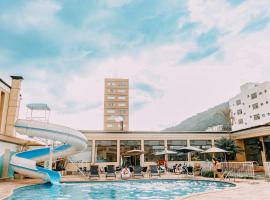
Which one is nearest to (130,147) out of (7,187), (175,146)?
(175,146)

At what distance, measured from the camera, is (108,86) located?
240 ft

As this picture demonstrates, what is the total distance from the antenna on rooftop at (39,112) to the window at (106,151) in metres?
7.64

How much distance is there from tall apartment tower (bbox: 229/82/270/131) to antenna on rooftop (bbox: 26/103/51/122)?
40.4 m

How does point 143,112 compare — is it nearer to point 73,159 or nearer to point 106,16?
point 73,159

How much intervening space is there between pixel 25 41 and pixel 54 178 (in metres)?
7.85

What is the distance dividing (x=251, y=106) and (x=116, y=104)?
35.0 metres

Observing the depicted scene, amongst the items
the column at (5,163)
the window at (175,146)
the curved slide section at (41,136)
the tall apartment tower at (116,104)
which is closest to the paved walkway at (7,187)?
the curved slide section at (41,136)

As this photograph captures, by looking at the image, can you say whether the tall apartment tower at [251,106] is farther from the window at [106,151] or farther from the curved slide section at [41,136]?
the curved slide section at [41,136]

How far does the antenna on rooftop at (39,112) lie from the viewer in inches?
838

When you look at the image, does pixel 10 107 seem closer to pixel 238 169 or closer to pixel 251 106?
pixel 238 169

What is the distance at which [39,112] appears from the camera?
21562 mm

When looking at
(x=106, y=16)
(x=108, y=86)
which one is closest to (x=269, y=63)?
(x=106, y=16)

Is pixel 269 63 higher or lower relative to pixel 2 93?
higher

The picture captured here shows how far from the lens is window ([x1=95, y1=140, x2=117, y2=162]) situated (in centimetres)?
2748
